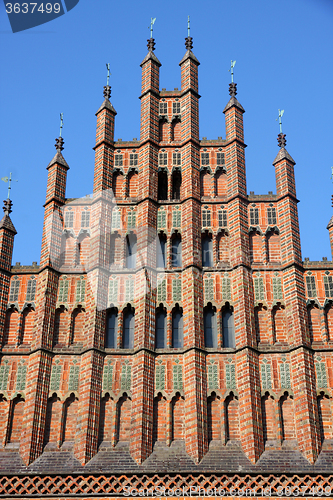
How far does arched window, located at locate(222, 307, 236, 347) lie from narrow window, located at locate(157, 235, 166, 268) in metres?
2.92

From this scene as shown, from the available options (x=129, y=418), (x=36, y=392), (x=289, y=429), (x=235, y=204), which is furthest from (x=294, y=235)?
(x=36, y=392)

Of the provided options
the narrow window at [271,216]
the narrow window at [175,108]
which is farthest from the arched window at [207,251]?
the narrow window at [175,108]

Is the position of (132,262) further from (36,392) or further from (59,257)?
(36,392)

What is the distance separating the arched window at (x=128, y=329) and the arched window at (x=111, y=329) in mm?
319

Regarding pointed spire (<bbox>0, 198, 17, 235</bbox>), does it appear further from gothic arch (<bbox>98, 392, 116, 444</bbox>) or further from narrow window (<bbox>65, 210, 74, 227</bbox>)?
gothic arch (<bbox>98, 392, 116, 444</bbox>)

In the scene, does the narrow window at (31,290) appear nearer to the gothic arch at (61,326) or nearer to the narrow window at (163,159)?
the gothic arch at (61,326)

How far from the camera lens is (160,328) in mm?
27859

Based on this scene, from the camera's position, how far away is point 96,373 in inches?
1049

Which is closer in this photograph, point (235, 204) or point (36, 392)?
point (36, 392)

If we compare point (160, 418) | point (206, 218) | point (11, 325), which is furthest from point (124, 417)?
point (206, 218)

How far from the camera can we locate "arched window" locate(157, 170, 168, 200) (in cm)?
3073

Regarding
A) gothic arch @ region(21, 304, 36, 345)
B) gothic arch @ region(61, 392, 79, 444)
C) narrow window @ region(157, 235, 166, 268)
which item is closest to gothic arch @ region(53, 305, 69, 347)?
gothic arch @ region(21, 304, 36, 345)

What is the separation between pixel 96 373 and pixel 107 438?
7.10 ft

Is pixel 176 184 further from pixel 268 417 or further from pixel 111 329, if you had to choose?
pixel 268 417
